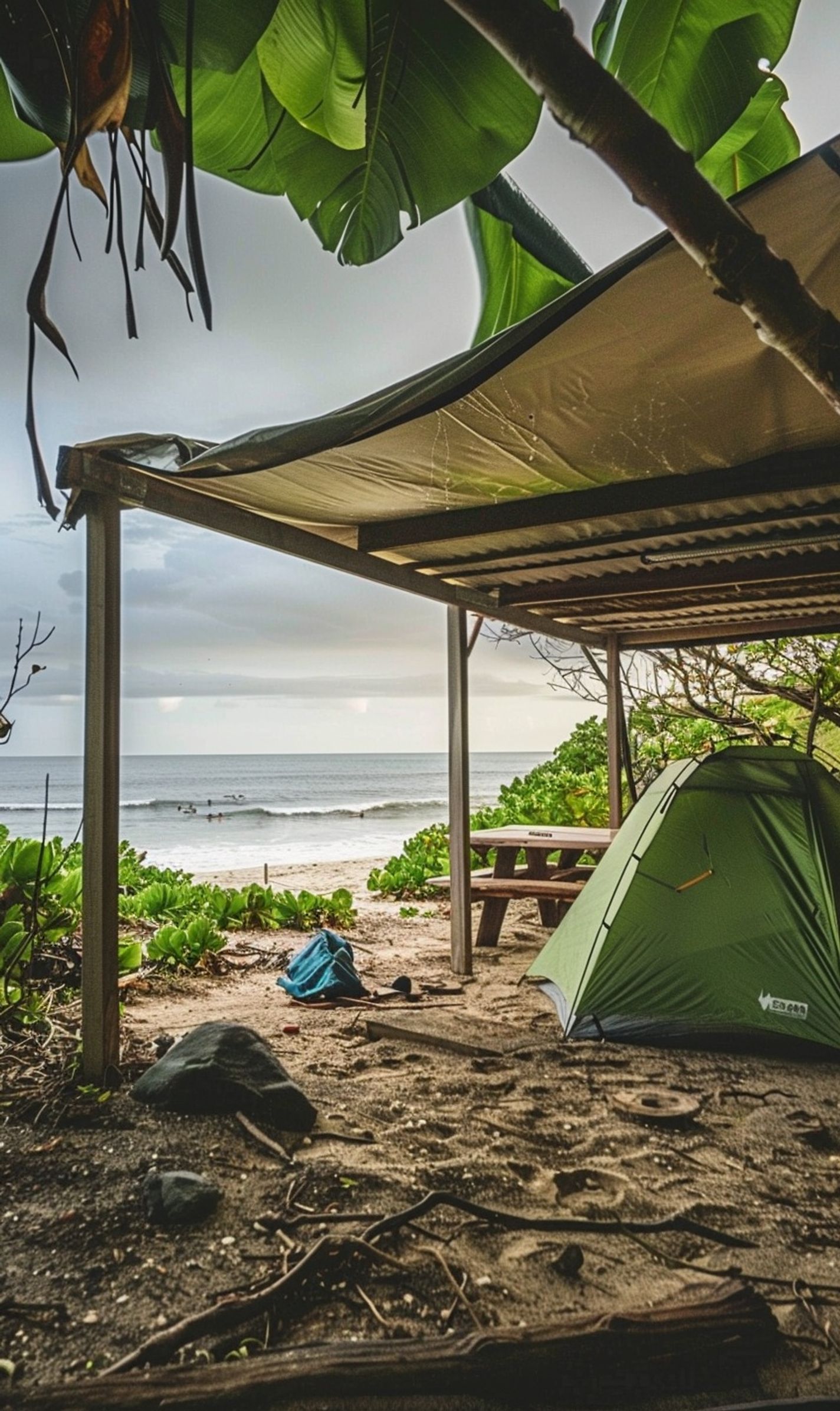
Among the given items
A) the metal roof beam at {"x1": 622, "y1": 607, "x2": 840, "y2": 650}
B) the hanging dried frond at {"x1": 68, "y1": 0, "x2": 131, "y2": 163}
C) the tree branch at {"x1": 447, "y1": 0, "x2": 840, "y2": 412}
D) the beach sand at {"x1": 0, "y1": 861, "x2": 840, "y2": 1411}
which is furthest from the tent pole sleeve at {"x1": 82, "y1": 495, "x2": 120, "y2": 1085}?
the metal roof beam at {"x1": 622, "y1": 607, "x2": 840, "y2": 650}

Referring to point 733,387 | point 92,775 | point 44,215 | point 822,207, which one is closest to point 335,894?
point 92,775

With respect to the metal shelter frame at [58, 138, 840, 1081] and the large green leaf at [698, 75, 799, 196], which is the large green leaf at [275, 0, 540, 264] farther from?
the large green leaf at [698, 75, 799, 196]

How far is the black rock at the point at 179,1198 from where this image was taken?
7.50ft

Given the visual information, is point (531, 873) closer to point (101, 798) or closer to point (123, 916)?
point (123, 916)

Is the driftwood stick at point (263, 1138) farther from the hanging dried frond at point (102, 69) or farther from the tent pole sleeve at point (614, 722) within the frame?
Answer: the tent pole sleeve at point (614, 722)

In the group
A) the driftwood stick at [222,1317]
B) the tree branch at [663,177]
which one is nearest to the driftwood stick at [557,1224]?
the driftwood stick at [222,1317]

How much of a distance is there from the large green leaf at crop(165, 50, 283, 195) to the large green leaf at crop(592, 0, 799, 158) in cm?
67

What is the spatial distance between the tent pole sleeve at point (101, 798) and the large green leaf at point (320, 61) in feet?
6.21

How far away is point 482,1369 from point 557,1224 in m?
0.71

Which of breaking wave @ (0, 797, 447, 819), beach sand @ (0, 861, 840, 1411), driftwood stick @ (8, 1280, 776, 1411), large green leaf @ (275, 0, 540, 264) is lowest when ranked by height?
breaking wave @ (0, 797, 447, 819)

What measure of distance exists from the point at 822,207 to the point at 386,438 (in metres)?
1.35

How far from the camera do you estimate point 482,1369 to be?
1601mm

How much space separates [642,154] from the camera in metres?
0.53

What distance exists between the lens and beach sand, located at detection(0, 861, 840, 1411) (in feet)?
6.20
